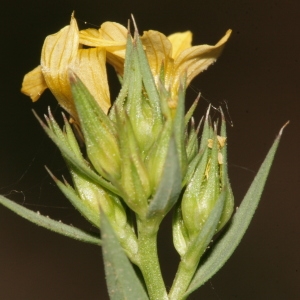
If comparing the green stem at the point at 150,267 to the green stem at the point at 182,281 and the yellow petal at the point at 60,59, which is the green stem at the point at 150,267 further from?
the yellow petal at the point at 60,59

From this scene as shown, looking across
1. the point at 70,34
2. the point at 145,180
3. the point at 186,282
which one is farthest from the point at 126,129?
the point at 186,282

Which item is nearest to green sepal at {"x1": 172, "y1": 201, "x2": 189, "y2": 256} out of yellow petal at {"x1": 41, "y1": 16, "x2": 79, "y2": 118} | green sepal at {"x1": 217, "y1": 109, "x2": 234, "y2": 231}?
green sepal at {"x1": 217, "y1": 109, "x2": 234, "y2": 231}

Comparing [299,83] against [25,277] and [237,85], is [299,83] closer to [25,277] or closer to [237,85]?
[237,85]

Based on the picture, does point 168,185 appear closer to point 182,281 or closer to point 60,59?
point 182,281

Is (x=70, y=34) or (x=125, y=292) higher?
(x=70, y=34)

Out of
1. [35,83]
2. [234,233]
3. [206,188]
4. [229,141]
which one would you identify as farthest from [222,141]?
[229,141]
